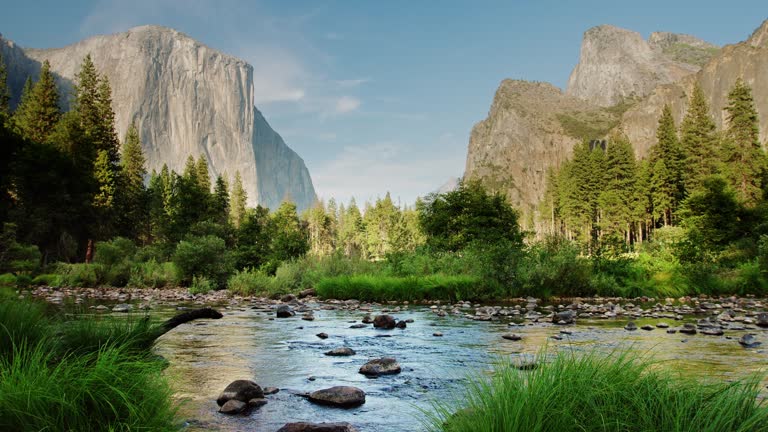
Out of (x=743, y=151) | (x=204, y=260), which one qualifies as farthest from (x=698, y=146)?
(x=204, y=260)

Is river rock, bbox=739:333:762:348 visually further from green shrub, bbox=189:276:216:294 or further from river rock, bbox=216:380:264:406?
green shrub, bbox=189:276:216:294

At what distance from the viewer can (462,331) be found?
381 inches

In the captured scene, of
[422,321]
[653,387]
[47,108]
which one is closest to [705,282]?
[422,321]

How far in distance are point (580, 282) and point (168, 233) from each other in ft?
152

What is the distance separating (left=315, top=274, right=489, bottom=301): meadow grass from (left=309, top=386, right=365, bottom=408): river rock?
12.3 m

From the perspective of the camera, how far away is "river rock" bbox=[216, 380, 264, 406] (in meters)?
4.67

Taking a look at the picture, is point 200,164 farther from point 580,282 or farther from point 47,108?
point 580,282

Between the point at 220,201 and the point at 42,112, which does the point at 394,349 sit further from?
the point at 220,201

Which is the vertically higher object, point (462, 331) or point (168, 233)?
point (168, 233)

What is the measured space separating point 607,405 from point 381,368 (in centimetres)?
394

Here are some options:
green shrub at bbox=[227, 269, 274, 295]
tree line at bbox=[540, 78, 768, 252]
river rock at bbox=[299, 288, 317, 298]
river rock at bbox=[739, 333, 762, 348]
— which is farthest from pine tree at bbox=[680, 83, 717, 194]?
river rock at bbox=[739, 333, 762, 348]

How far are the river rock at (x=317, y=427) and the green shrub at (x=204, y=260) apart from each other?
2120 centimetres

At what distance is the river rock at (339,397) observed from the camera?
4.69 meters

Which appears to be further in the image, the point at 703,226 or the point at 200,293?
the point at 703,226
